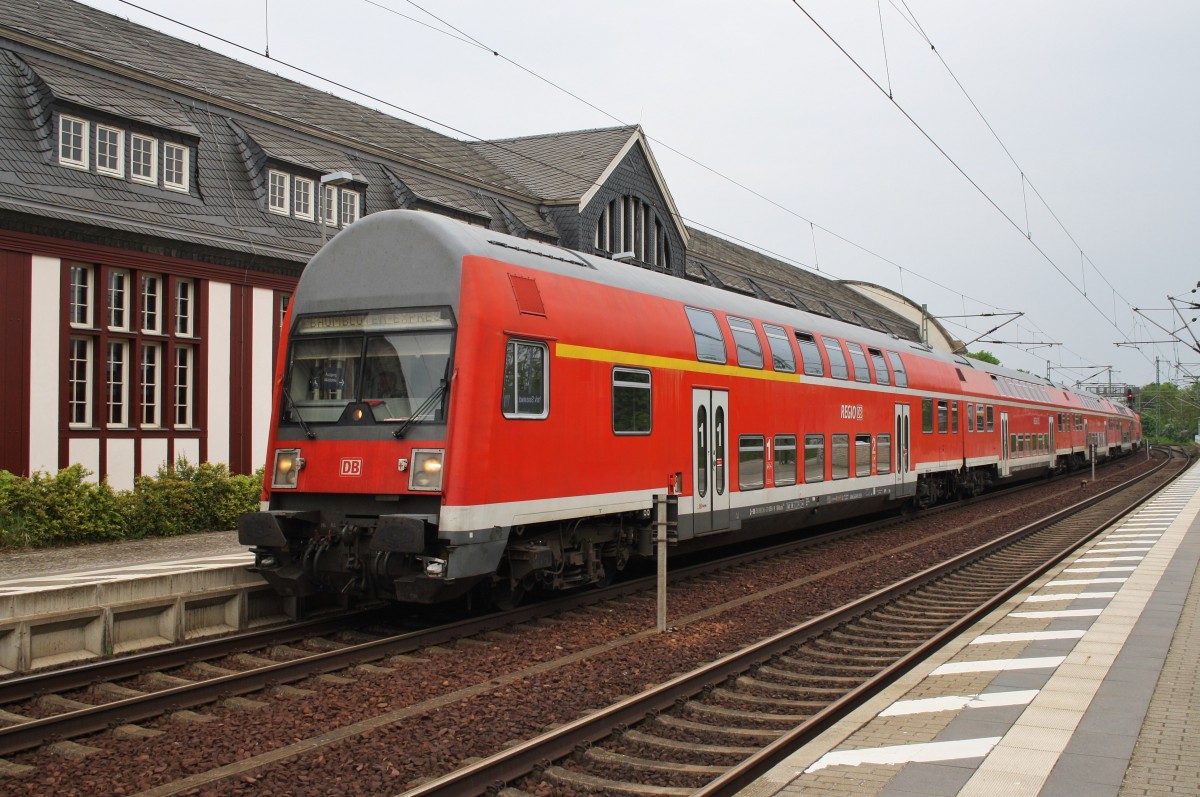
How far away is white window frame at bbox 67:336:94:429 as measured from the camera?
17.9 meters

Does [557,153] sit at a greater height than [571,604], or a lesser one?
greater

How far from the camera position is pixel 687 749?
6594 millimetres

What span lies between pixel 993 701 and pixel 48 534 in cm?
1375

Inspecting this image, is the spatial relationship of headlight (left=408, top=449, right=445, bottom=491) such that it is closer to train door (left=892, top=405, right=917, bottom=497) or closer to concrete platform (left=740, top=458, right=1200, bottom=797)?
concrete platform (left=740, top=458, right=1200, bottom=797)

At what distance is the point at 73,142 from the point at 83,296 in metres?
2.74

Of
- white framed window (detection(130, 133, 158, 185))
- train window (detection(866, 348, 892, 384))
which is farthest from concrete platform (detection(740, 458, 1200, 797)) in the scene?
white framed window (detection(130, 133, 158, 185))

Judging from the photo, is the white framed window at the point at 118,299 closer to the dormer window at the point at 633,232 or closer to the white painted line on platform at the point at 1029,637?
the white painted line on platform at the point at 1029,637

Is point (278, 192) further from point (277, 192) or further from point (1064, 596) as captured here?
point (1064, 596)

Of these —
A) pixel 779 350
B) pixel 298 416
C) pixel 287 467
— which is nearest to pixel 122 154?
pixel 298 416

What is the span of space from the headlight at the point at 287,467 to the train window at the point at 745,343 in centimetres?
626

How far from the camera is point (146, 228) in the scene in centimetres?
1880

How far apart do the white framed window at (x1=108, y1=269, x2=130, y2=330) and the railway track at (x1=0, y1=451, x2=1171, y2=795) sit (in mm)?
10493

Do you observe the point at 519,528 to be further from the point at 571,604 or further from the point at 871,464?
the point at 871,464

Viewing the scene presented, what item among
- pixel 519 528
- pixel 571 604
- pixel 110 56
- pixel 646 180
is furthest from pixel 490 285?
pixel 646 180
